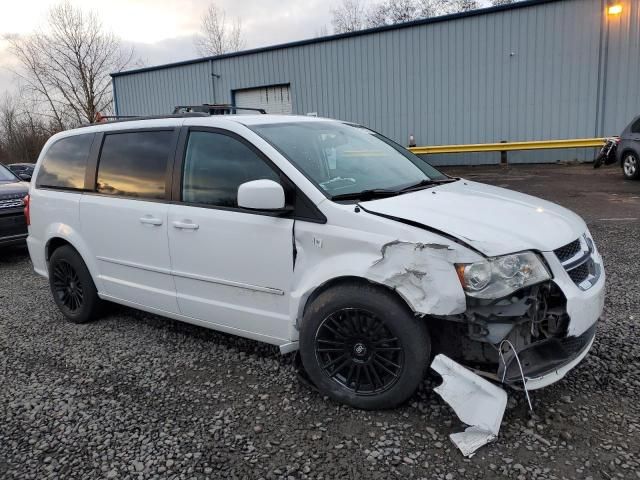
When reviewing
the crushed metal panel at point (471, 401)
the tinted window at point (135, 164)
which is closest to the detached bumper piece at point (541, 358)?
the crushed metal panel at point (471, 401)

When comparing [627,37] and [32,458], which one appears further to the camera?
[627,37]

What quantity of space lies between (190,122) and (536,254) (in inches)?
96.9

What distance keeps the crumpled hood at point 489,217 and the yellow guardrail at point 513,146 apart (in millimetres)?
12877

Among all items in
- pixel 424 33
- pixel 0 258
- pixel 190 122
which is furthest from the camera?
pixel 424 33

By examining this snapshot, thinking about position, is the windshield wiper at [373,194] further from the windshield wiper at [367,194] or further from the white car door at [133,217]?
the white car door at [133,217]

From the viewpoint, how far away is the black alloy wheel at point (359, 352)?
8.98 feet

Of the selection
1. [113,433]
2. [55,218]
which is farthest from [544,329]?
[55,218]

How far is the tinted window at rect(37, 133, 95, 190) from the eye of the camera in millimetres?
4379

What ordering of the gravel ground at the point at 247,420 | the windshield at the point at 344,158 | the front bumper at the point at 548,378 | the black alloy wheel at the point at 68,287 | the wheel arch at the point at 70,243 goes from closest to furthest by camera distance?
the gravel ground at the point at 247,420 < the front bumper at the point at 548,378 < the windshield at the point at 344,158 < the wheel arch at the point at 70,243 < the black alloy wheel at the point at 68,287

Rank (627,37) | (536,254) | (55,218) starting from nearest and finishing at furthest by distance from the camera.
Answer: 1. (536,254)
2. (55,218)
3. (627,37)

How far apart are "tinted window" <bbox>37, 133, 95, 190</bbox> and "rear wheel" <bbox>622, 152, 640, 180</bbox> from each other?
11.5 metres

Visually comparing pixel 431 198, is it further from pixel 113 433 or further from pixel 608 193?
pixel 608 193

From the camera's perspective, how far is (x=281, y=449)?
8.48ft

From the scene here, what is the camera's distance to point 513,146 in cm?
1543
